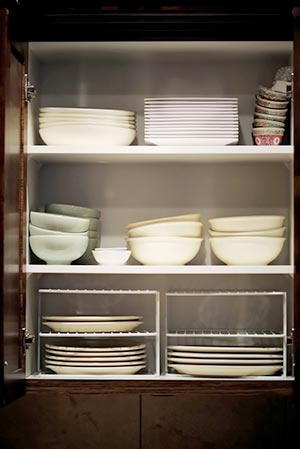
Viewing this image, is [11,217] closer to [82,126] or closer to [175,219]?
[82,126]

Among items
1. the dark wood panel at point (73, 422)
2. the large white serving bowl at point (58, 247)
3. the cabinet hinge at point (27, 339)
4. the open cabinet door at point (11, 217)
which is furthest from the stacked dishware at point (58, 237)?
the dark wood panel at point (73, 422)

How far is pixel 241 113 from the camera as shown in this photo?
2.50 meters

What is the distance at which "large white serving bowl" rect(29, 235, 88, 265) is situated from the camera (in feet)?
7.48

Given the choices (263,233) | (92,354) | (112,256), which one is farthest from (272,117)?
(92,354)

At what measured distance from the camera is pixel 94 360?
2.27 meters

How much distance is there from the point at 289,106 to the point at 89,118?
55 centimetres

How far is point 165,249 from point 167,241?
0.07 ft

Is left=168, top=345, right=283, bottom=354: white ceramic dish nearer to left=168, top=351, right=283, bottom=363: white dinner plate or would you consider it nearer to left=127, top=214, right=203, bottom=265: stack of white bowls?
left=168, top=351, right=283, bottom=363: white dinner plate

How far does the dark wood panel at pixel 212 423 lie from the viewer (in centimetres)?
256

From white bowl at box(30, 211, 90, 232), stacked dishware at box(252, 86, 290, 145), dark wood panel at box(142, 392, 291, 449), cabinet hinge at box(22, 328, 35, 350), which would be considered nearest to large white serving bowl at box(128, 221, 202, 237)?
white bowl at box(30, 211, 90, 232)

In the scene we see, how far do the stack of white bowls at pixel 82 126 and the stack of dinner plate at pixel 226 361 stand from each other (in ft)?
1.92

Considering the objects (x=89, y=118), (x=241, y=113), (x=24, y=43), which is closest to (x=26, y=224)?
(x=89, y=118)
